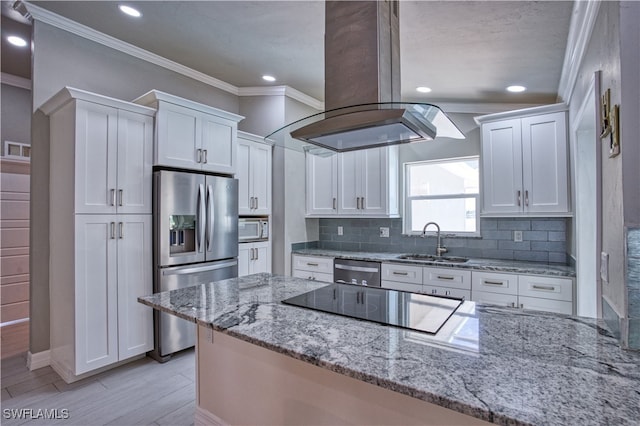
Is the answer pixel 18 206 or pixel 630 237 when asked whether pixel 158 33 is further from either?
pixel 630 237

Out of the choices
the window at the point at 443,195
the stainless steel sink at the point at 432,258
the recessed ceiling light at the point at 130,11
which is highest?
the recessed ceiling light at the point at 130,11

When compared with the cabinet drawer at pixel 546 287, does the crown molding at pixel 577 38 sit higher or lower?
higher

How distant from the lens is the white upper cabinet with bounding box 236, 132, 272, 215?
388 cm

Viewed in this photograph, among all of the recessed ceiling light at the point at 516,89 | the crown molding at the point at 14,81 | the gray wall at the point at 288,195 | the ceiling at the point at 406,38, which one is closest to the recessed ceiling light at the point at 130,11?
the ceiling at the point at 406,38

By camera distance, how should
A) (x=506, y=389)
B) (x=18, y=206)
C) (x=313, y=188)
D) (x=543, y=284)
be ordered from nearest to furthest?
(x=506, y=389)
(x=543, y=284)
(x=18, y=206)
(x=313, y=188)

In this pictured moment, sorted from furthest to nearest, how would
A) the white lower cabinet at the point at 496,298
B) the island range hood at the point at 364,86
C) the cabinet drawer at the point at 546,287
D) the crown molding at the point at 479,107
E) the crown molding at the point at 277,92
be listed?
the crown molding at the point at 277,92
the crown molding at the point at 479,107
the white lower cabinet at the point at 496,298
the cabinet drawer at the point at 546,287
the island range hood at the point at 364,86

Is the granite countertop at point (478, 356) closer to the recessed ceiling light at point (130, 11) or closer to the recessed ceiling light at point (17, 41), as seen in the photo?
the recessed ceiling light at point (130, 11)

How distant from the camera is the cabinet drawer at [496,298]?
9.73 ft

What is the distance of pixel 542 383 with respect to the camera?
3.04 feet

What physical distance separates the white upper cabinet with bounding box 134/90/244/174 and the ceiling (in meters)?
0.57

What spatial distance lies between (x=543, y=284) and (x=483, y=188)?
105 cm

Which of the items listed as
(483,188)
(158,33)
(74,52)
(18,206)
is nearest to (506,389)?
(483,188)

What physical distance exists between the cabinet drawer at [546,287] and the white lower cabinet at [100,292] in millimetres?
3299

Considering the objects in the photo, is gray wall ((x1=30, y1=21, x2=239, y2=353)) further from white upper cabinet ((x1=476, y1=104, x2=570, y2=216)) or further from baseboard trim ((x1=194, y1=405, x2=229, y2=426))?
white upper cabinet ((x1=476, y1=104, x2=570, y2=216))
